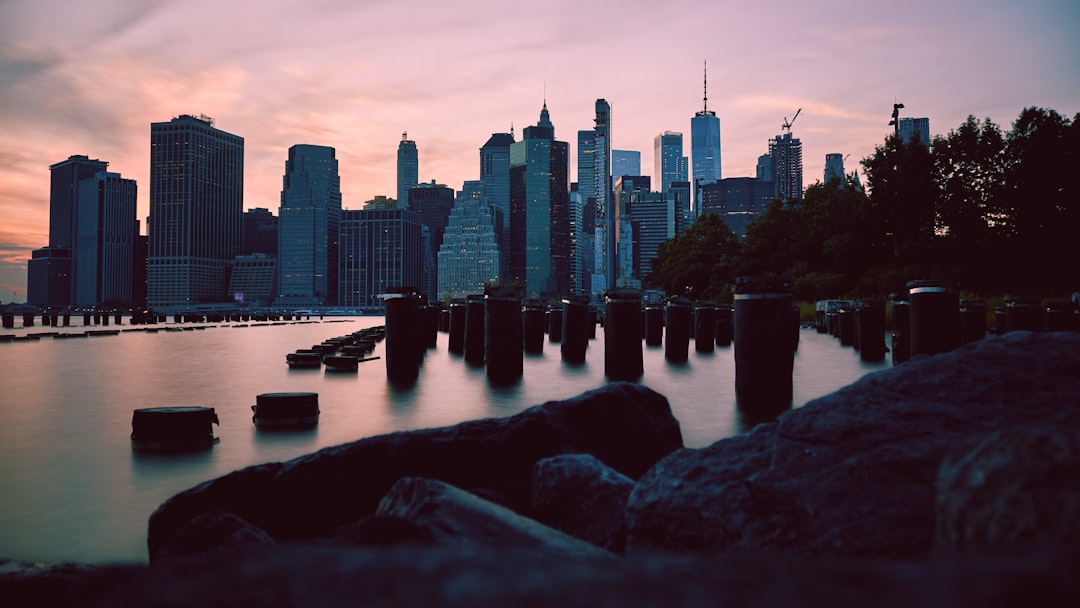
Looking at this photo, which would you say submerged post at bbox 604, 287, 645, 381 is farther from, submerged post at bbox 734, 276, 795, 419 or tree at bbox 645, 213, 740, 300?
tree at bbox 645, 213, 740, 300

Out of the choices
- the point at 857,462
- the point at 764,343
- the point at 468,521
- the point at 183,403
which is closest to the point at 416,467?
the point at 468,521

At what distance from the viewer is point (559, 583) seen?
48.4 inches

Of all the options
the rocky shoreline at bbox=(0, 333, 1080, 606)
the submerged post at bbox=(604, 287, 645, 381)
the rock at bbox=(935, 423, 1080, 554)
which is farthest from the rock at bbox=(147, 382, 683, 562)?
the submerged post at bbox=(604, 287, 645, 381)

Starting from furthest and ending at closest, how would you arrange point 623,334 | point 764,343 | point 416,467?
1. point 623,334
2. point 764,343
3. point 416,467

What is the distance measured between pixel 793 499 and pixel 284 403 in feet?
27.3

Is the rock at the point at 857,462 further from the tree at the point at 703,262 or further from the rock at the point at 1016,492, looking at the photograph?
the tree at the point at 703,262

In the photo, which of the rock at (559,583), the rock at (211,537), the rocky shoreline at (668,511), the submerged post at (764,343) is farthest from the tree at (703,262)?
the rock at (559,583)

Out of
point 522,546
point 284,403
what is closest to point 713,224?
point 284,403

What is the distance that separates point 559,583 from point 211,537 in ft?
10.8

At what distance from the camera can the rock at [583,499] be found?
15.2 ft

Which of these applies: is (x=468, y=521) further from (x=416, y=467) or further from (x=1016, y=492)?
(x=1016, y=492)

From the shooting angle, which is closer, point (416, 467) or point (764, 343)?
point (416, 467)

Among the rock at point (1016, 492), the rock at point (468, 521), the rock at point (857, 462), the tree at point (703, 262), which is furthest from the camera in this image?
the tree at point (703, 262)

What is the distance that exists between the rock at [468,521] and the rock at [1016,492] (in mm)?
1773
